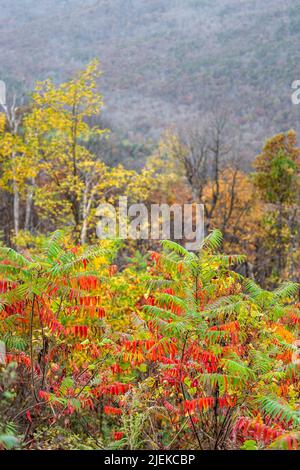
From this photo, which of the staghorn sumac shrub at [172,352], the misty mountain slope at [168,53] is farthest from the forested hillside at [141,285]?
the misty mountain slope at [168,53]

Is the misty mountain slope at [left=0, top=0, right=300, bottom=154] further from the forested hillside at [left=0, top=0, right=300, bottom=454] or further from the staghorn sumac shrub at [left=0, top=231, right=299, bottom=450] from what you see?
the staghorn sumac shrub at [left=0, top=231, right=299, bottom=450]

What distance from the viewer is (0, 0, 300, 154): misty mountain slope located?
86.0 metres

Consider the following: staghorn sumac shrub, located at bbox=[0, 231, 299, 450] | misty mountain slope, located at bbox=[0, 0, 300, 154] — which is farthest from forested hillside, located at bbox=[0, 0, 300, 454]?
misty mountain slope, located at bbox=[0, 0, 300, 154]

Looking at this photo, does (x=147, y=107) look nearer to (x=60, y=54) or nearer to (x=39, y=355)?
(x=60, y=54)

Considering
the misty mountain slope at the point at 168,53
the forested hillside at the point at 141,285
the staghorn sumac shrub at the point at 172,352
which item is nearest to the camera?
the staghorn sumac shrub at the point at 172,352

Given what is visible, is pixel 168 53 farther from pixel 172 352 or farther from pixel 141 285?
pixel 172 352

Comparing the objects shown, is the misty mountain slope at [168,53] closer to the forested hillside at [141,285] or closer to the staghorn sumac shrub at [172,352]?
the forested hillside at [141,285]

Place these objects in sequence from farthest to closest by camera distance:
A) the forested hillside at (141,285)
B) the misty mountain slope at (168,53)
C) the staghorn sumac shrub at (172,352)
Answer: the misty mountain slope at (168,53), the forested hillside at (141,285), the staghorn sumac shrub at (172,352)

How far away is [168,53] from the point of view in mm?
133625

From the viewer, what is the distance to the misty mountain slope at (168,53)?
86000 millimetres

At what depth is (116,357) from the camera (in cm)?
726
